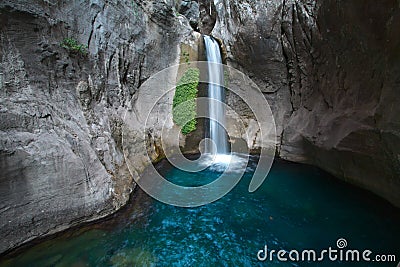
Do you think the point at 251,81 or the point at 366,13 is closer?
the point at 366,13

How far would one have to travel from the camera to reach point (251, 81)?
1152cm

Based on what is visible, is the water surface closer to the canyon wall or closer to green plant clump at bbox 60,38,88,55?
the canyon wall

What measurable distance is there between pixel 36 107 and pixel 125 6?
4.97 meters

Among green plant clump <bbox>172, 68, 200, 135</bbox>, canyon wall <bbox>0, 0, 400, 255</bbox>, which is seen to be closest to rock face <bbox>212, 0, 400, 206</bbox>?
canyon wall <bbox>0, 0, 400, 255</bbox>

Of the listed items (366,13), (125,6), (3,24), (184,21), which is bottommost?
(3,24)

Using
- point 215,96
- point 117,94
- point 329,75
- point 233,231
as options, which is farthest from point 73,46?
point 329,75

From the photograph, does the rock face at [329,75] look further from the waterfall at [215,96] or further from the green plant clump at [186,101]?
the green plant clump at [186,101]

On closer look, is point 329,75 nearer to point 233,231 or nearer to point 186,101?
point 186,101

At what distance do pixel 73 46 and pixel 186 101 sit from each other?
5.60 metres

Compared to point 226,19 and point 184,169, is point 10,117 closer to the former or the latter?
point 184,169

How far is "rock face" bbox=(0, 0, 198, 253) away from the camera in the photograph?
401cm

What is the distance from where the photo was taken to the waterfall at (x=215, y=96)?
11209 mm

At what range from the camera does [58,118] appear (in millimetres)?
4883

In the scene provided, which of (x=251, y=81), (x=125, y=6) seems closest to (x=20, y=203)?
(x=125, y=6)
